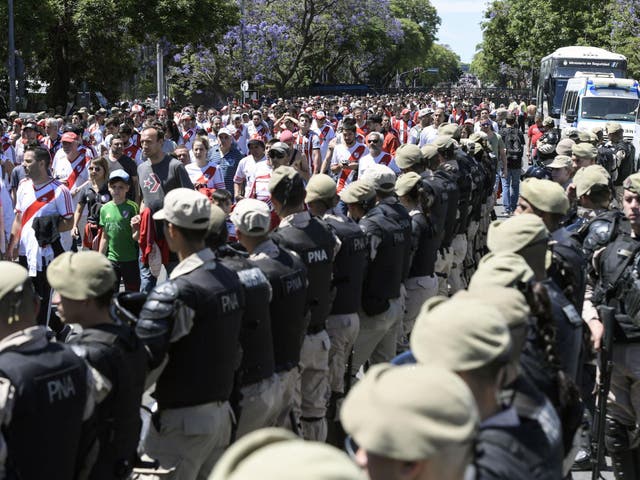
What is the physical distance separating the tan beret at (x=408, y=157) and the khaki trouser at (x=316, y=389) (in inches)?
129

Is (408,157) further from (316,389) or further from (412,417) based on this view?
(412,417)

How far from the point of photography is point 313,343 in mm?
6855

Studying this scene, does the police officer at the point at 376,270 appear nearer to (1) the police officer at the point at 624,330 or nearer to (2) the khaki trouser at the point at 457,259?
(1) the police officer at the point at 624,330

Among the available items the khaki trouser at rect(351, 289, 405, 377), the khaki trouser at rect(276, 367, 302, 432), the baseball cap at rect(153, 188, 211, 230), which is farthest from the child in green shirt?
the baseball cap at rect(153, 188, 211, 230)

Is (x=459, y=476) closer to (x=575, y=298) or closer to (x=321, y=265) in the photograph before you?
(x=575, y=298)

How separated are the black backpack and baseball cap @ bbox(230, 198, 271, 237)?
13566mm

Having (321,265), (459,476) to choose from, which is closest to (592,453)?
(321,265)

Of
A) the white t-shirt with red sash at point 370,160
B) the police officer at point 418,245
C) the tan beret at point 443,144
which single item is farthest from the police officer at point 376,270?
the white t-shirt with red sash at point 370,160

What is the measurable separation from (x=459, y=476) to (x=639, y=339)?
4.09 m

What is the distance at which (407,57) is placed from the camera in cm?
12594

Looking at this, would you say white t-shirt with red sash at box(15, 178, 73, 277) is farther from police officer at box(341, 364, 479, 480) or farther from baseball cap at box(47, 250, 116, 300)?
police officer at box(341, 364, 479, 480)

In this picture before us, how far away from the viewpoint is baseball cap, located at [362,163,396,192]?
8039 mm

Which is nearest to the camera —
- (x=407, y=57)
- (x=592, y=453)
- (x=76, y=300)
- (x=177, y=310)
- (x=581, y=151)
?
(x=76, y=300)

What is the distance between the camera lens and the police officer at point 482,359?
3.01 meters
